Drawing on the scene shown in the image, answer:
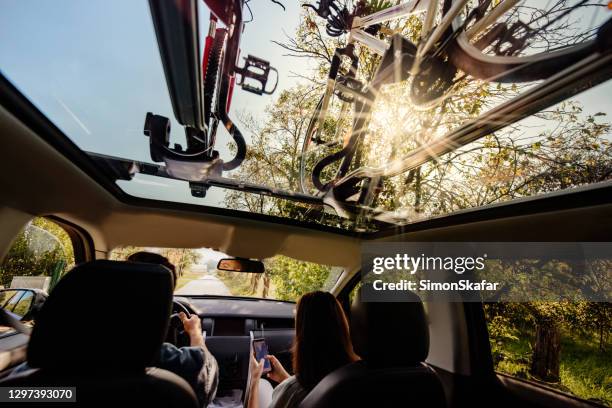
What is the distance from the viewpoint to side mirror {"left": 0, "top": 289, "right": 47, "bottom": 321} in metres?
2.70

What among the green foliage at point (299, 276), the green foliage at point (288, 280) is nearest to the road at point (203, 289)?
the green foliage at point (288, 280)

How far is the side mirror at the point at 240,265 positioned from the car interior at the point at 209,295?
13cm

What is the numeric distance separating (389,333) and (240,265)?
2.14 meters

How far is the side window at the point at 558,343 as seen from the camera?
175 inches

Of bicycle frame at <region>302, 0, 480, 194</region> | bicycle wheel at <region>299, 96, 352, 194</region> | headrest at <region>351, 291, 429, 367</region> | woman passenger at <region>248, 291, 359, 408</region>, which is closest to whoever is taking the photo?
bicycle frame at <region>302, 0, 480, 194</region>

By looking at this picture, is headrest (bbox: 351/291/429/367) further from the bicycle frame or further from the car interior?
the bicycle frame

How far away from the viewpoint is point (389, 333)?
1.64m

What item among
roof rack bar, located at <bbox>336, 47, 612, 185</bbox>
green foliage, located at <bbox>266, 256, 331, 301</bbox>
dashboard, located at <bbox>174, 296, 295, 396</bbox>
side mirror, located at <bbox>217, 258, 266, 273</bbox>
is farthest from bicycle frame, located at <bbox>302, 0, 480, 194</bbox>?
green foliage, located at <bbox>266, 256, 331, 301</bbox>

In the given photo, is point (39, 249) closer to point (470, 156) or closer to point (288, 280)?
point (470, 156)

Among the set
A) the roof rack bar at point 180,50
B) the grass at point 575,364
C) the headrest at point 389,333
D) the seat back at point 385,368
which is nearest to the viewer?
the roof rack bar at point 180,50

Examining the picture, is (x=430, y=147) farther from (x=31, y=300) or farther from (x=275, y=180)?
(x=275, y=180)

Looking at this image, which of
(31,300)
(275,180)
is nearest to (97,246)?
(31,300)

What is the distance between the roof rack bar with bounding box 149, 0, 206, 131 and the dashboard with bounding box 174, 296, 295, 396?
2.46 metres

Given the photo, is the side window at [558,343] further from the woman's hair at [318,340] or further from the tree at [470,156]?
the woman's hair at [318,340]
